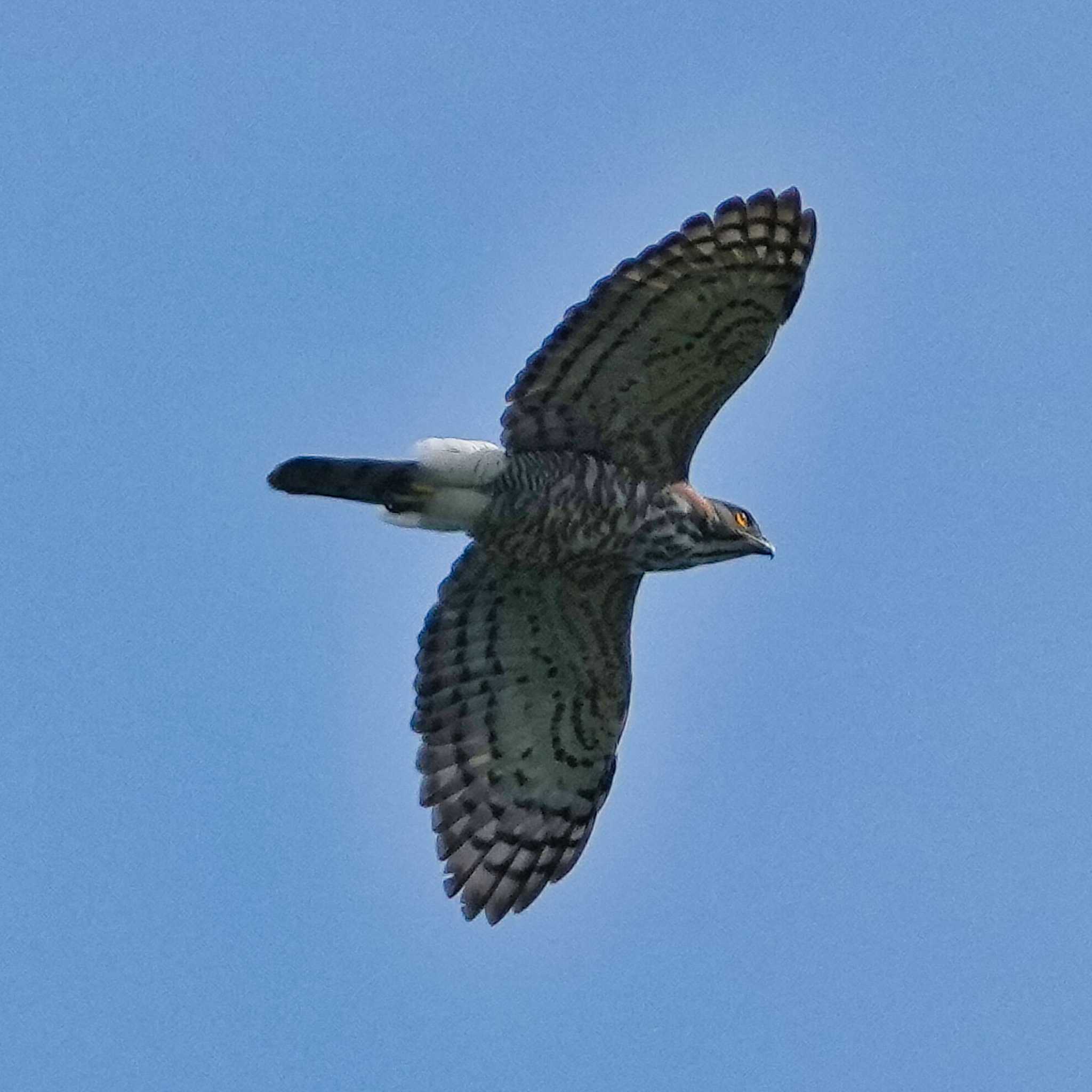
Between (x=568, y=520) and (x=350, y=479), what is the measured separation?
4.53 ft

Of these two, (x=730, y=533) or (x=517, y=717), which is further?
(x=517, y=717)

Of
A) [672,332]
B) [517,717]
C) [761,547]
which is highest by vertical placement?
[672,332]

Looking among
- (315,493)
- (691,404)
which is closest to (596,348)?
(691,404)

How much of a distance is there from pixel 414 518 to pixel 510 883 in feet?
8.26

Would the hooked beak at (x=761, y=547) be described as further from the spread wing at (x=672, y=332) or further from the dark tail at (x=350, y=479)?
the dark tail at (x=350, y=479)

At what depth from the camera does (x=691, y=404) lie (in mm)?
17188

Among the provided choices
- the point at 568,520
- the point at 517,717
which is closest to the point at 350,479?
the point at 568,520

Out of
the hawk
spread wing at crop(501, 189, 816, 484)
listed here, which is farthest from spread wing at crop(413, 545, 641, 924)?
spread wing at crop(501, 189, 816, 484)

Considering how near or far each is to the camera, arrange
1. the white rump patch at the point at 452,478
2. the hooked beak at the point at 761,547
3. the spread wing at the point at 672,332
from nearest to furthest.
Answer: the spread wing at the point at 672,332 → the white rump patch at the point at 452,478 → the hooked beak at the point at 761,547

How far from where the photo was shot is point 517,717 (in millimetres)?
18094

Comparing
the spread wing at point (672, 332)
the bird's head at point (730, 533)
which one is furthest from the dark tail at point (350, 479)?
the bird's head at point (730, 533)

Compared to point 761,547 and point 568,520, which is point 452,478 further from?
point 761,547

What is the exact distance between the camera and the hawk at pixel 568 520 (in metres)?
16.9

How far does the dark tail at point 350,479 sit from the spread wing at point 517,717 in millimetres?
834
